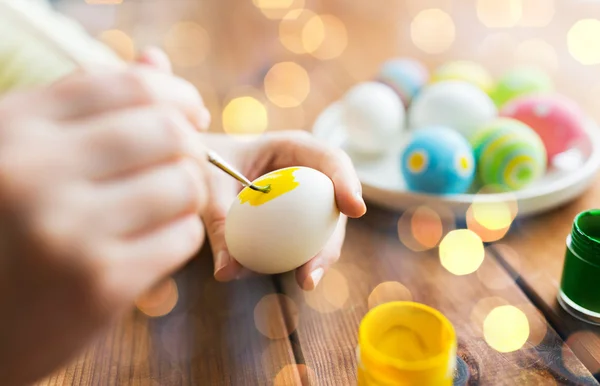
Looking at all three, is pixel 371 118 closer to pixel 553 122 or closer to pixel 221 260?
pixel 553 122

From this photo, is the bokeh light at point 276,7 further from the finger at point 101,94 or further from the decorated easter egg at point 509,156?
the finger at point 101,94

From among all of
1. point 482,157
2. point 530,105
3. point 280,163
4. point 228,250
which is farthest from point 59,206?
point 530,105

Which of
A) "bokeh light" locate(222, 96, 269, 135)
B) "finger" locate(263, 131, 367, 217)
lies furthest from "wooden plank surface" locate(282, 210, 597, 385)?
"bokeh light" locate(222, 96, 269, 135)

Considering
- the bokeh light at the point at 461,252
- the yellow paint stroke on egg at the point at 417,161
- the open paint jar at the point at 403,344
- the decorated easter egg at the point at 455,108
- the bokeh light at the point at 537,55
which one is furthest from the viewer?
the bokeh light at the point at 537,55

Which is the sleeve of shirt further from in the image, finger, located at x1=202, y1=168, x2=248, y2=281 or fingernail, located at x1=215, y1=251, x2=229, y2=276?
fingernail, located at x1=215, y1=251, x2=229, y2=276

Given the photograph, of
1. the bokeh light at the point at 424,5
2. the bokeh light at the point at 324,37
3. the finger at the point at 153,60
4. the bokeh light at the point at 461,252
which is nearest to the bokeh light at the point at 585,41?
the bokeh light at the point at 424,5

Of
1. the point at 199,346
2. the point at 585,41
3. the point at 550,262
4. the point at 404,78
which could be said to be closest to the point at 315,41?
the point at 404,78

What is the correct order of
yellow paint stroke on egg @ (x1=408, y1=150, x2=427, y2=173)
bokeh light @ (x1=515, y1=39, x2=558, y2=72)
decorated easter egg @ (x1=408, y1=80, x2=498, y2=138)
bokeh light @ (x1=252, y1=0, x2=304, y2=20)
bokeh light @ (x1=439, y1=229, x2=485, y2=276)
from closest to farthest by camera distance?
bokeh light @ (x1=439, y1=229, x2=485, y2=276) < yellow paint stroke on egg @ (x1=408, y1=150, x2=427, y2=173) < decorated easter egg @ (x1=408, y1=80, x2=498, y2=138) < bokeh light @ (x1=515, y1=39, x2=558, y2=72) < bokeh light @ (x1=252, y1=0, x2=304, y2=20)
